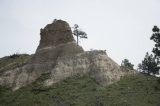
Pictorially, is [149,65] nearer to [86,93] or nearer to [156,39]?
[156,39]

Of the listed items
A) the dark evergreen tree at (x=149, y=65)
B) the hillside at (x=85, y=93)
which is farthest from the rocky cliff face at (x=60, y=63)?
the dark evergreen tree at (x=149, y=65)

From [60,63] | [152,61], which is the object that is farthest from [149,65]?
[60,63]

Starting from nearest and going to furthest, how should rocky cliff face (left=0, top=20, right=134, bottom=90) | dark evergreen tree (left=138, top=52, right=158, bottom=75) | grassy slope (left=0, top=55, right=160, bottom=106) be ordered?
grassy slope (left=0, top=55, right=160, bottom=106)
rocky cliff face (left=0, top=20, right=134, bottom=90)
dark evergreen tree (left=138, top=52, right=158, bottom=75)

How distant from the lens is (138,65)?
330 feet

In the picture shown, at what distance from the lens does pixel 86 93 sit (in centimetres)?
5556

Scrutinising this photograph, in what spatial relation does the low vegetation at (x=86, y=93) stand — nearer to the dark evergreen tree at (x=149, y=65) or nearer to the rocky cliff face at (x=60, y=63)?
the rocky cliff face at (x=60, y=63)

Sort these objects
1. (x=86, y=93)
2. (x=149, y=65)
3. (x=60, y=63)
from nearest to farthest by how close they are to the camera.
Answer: (x=86, y=93) → (x=60, y=63) → (x=149, y=65)

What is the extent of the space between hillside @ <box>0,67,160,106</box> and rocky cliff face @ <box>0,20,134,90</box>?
153 centimetres

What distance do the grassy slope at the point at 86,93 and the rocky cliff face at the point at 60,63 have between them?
60.5 inches

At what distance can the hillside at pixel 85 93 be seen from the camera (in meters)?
52.7

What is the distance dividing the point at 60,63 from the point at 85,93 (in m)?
9.87

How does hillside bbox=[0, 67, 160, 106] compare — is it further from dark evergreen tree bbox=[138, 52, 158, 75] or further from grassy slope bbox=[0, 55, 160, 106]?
dark evergreen tree bbox=[138, 52, 158, 75]

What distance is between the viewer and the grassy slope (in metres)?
52.7

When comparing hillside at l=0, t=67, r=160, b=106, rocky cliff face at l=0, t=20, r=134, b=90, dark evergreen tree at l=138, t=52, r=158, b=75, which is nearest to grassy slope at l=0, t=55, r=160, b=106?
hillside at l=0, t=67, r=160, b=106
